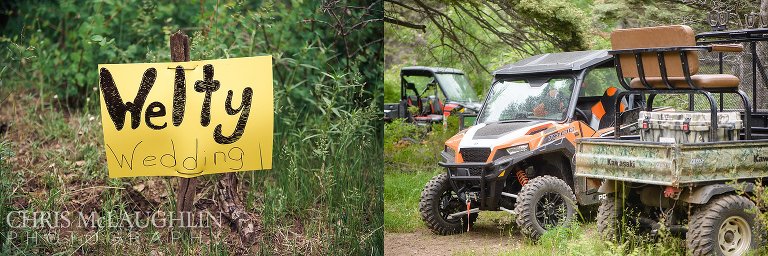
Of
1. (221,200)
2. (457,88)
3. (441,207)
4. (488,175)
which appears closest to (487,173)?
(488,175)

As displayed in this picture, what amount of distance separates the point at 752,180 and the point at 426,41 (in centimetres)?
337

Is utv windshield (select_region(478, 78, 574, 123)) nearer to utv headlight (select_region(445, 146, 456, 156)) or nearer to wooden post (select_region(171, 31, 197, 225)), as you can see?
utv headlight (select_region(445, 146, 456, 156))

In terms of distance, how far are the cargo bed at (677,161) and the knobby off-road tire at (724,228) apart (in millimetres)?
138

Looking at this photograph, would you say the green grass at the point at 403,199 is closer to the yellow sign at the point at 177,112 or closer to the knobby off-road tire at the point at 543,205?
the knobby off-road tire at the point at 543,205

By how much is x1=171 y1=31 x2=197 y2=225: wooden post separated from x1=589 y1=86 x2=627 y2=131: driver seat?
298cm

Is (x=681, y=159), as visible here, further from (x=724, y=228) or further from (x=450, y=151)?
(x=450, y=151)

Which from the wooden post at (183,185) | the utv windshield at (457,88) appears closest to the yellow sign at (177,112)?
the wooden post at (183,185)

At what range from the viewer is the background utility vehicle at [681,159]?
4828 millimetres

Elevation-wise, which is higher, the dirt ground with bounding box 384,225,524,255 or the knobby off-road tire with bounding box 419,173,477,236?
the knobby off-road tire with bounding box 419,173,477,236

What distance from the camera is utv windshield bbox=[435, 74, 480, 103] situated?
9.08 meters

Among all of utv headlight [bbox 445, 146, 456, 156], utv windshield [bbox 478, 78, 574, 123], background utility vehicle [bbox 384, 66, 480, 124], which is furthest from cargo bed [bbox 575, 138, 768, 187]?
background utility vehicle [bbox 384, 66, 480, 124]

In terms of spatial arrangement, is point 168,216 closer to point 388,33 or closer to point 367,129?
point 367,129

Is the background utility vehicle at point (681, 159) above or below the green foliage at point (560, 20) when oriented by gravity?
below

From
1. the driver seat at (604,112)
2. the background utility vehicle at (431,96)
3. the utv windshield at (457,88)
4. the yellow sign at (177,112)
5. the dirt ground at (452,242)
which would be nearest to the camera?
the yellow sign at (177,112)
